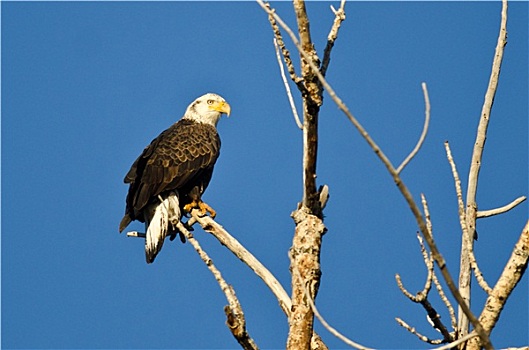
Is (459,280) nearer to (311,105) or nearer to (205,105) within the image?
(311,105)

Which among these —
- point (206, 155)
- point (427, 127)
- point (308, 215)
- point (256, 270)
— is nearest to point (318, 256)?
point (308, 215)

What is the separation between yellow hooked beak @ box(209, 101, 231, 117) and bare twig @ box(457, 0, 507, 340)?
216 inches

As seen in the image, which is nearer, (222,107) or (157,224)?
(157,224)

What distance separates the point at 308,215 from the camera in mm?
5195

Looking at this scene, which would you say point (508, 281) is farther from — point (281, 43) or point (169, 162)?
point (169, 162)

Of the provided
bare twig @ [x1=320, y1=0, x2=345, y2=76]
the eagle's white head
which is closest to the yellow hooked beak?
the eagle's white head

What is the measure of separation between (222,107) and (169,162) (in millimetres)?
1624

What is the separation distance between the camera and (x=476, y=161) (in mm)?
5109

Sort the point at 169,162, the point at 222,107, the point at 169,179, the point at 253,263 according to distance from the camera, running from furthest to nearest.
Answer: the point at 222,107
the point at 169,162
the point at 169,179
the point at 253,263

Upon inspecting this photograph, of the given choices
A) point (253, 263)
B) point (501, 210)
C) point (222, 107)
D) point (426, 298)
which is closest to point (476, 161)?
point (501, 210)

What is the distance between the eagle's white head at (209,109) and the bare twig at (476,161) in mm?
5492

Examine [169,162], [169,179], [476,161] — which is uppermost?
[169,162]

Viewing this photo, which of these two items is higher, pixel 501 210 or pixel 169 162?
pixel 169 162

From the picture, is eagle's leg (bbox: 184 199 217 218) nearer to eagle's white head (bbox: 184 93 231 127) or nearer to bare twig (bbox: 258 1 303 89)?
eagle's white head (bbox: 184 93 231 127)
